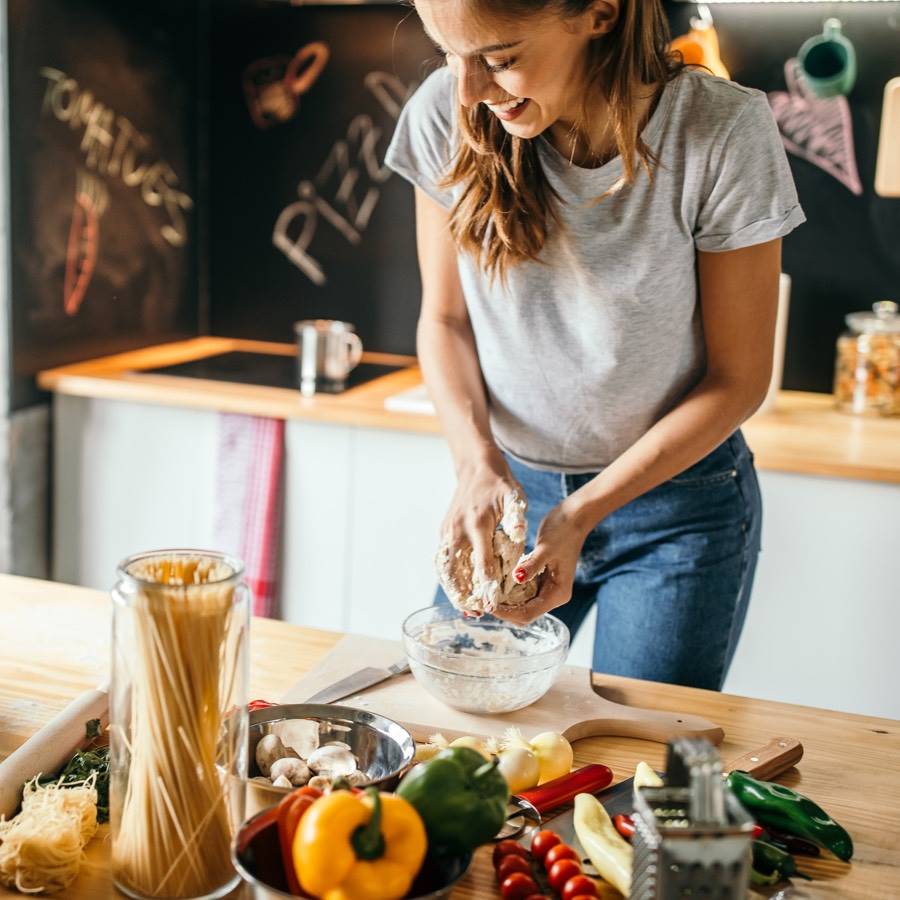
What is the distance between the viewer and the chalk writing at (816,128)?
2.41m

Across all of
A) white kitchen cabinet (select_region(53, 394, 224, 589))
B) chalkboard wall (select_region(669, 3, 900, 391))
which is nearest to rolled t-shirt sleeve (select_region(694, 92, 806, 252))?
chalkboard wall (select_region(669, 3, 900, 391))

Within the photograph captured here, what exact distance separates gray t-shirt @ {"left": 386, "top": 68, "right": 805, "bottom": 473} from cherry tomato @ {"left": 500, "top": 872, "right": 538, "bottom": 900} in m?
0.71

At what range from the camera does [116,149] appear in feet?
8.36

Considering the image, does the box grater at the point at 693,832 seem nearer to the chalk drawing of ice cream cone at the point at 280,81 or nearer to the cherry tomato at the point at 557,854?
the cherry tomato at the point at 557,854

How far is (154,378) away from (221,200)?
667 millimetres

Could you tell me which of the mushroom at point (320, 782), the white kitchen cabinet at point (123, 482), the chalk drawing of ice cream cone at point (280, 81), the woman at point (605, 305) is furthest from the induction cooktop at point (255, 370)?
the mushroom at point (320, 782)

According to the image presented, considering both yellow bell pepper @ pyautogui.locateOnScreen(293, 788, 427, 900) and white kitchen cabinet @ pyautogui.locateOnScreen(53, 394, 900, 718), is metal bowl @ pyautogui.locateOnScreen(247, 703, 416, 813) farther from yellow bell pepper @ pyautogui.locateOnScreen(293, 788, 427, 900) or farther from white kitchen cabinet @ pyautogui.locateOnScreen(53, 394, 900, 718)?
white kitchen cabinet @ pyautogui.locateOnScreen(53, 394, 900, 718)

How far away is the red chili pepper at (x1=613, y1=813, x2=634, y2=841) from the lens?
0.90m

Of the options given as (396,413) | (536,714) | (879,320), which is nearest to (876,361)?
(879,320)

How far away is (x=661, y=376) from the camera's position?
1.42 meters

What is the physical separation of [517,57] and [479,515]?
0.48 metres

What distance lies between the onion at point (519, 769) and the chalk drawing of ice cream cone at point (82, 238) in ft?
5.88

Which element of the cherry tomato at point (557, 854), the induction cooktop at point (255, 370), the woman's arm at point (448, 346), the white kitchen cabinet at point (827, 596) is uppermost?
the woman's arm at point (448, 346)

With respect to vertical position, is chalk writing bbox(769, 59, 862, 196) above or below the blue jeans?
above
